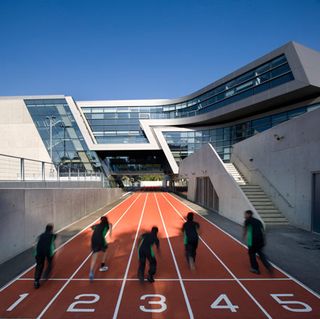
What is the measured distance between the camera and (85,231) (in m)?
12.0

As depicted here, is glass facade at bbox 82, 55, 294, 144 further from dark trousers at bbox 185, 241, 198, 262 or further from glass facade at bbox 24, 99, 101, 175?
dark trousers at bbox 185, 241, 198, 262

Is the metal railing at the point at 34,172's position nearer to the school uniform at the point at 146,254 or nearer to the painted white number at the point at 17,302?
the painted white number at the point at 17,302

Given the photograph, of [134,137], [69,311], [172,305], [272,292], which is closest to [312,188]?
[272,292]

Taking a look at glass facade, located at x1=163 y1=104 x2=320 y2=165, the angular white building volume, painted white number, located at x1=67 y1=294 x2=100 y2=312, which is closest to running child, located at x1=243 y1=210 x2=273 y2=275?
painted white number, located at x1=67 y1=294 x2=100 y2=312

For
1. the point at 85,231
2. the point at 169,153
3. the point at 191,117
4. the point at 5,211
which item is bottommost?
the point at 85,231

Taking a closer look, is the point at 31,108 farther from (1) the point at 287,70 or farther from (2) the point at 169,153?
(1) the point at 287,70

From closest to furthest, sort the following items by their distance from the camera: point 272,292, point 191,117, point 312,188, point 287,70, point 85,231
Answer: point 272,292, point 312,188, point 85,231, point 287,70, point 191,117

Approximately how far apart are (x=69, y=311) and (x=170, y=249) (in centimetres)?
457

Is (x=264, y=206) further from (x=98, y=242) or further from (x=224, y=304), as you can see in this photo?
(x=98, y=242)

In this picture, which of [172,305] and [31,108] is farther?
[31,108]

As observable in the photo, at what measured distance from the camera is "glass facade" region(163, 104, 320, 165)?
2978 cm

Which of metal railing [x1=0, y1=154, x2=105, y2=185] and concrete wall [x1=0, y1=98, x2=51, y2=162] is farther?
concrete wall [x1=0, y1=98, x2=51, y2=162]

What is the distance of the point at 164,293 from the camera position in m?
5.55

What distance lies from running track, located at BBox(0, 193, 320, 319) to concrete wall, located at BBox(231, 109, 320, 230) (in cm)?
577
